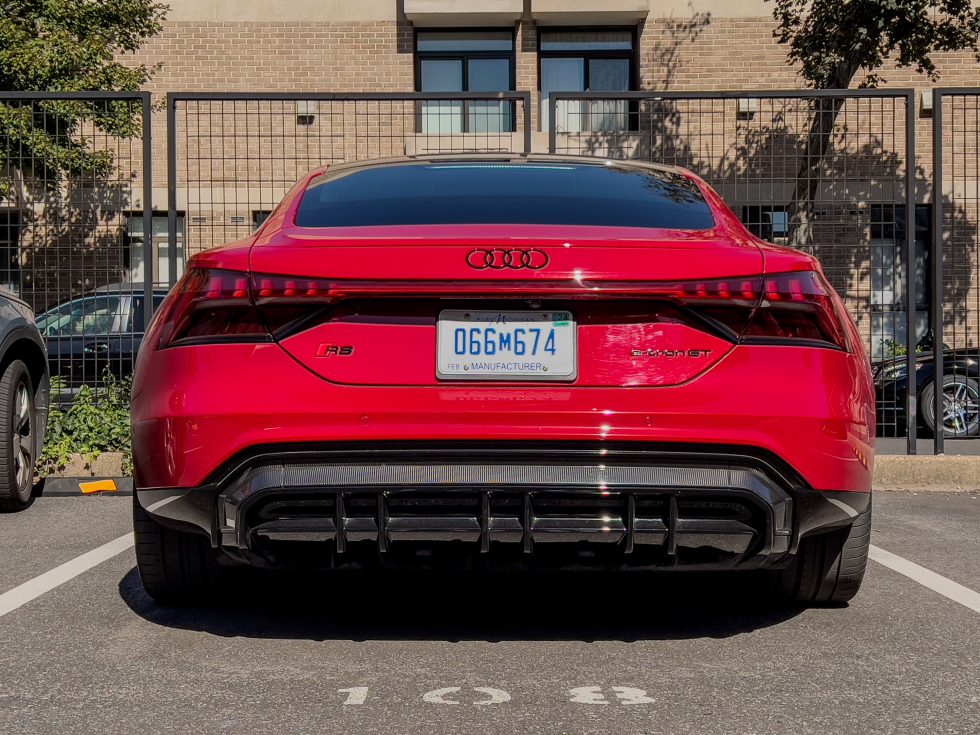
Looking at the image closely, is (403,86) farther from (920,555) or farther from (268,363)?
(268,363)

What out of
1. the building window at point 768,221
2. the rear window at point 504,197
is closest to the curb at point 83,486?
the rear window at point 504,197

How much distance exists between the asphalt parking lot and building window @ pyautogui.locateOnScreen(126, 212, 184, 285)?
3.59m

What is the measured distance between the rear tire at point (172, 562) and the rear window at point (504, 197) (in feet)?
3.62

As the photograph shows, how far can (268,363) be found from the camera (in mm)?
3471

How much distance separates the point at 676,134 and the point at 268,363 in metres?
5.57

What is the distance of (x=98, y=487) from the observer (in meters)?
7.84

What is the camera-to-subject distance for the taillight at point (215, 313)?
11.5ft

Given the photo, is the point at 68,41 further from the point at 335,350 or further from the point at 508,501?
the point at 508,501

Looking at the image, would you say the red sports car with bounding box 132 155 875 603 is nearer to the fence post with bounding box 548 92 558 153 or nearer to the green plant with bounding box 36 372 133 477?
the green plant with bounding box 36 372 133 477

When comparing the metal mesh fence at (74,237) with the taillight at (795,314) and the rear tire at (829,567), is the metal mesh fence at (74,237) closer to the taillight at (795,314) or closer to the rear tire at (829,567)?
the rear tire at (829,567)

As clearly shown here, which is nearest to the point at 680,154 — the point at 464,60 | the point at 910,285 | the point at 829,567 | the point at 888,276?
the point at 888,276

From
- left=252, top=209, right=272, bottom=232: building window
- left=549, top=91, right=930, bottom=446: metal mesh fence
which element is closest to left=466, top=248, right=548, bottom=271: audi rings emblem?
left=252, top=209, right=272, bottom=232: building window

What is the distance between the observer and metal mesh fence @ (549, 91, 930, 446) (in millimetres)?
8219

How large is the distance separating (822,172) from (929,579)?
4.09 m
